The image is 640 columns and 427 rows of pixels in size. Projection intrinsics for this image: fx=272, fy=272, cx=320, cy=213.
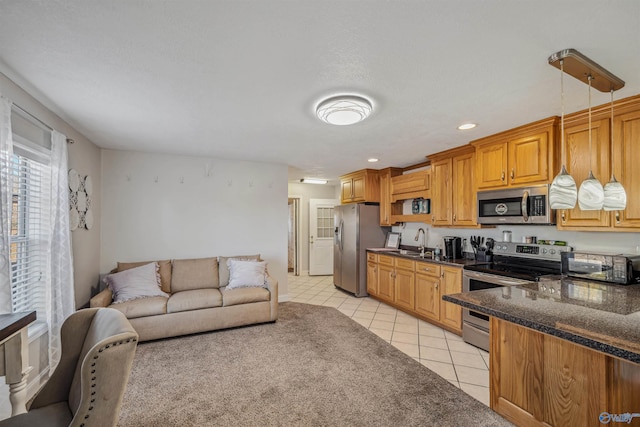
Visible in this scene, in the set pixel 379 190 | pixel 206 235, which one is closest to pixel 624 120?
pixel 379 190

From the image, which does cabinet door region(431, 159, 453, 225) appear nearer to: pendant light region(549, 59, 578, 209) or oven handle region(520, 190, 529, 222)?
oven handle region(520, 190, 529, 222)

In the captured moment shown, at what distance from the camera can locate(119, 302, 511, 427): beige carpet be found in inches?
75.7

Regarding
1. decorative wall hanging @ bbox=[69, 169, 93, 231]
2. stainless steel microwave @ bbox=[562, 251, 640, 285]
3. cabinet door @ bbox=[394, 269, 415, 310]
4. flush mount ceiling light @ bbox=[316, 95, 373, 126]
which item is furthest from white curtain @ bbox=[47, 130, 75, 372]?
stainless steel microwave @ bbox=[562, 251, 640, 285]

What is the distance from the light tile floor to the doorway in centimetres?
176

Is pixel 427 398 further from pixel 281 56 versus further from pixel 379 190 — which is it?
pixel 379 190

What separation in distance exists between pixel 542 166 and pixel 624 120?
0.60m

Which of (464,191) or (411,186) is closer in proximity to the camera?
(464,191)

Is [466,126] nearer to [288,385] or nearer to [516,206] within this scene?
[516,206]

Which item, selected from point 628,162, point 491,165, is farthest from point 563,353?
point 491,165

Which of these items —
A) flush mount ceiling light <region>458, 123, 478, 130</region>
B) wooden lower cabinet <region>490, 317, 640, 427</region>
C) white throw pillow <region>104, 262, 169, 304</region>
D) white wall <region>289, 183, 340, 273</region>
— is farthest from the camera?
white wall <region>289, 183, 340, 273</region>

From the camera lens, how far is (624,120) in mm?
2162

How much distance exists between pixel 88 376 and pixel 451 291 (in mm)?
3356

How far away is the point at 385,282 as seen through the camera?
4.47m

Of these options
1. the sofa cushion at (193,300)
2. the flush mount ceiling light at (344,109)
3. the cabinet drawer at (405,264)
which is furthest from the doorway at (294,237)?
the flush mount ceiling light at (344,109)
